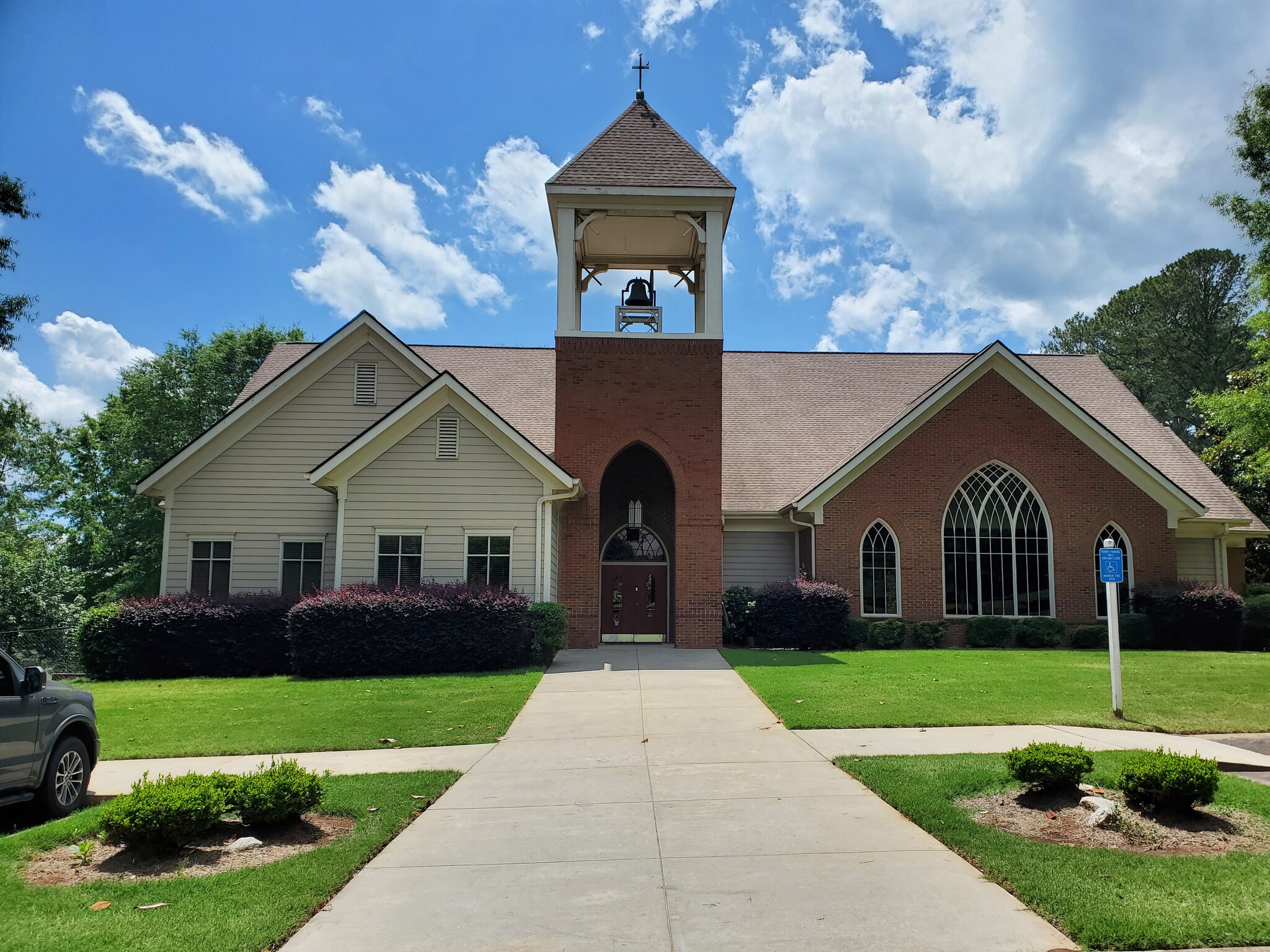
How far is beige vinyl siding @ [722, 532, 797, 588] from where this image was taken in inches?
935

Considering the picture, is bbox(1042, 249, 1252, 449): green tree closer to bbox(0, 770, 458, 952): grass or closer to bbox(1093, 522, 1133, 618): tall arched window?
bbox(1093, 522, 1133, 618): tall arched window

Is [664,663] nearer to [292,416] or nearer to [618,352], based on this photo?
[618,352]

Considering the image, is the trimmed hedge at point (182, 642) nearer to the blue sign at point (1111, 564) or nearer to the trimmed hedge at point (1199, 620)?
the blue sign at point (1111, 564)

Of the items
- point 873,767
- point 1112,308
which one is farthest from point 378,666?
point 1112,308

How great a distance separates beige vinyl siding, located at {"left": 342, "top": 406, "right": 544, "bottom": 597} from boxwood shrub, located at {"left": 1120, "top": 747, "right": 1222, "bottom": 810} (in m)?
13.3

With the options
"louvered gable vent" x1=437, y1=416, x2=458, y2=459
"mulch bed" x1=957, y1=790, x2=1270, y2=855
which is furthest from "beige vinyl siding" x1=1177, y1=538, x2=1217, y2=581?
"mulch bed" x1=957, y1=790, x2=1270, y2=855

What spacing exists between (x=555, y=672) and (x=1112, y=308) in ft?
160

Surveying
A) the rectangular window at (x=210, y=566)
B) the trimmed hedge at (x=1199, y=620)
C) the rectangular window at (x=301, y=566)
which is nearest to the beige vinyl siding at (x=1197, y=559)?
the trimmed hedge at (x=1199, y=620)

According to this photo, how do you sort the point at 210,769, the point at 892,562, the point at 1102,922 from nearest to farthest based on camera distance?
the point at 1102,922 < the point at 210,769 < the point at 892,562

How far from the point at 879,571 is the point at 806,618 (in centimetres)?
296

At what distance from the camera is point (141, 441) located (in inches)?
1586

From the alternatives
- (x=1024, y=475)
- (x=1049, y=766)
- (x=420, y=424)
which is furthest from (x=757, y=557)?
(x=1049, y=766)

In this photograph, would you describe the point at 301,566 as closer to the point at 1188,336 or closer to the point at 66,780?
the point at 66,780

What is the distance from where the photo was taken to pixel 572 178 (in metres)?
20.9
